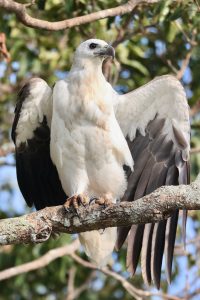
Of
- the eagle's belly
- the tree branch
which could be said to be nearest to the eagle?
the eagle's belly

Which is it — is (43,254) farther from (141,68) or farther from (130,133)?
(141,68)

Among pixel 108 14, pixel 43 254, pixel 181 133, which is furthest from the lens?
pixel 43 254

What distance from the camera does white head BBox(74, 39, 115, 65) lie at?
24.1 ft

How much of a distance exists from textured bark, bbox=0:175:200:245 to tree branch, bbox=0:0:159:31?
1772 mm

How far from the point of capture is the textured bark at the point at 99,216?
5363 mm

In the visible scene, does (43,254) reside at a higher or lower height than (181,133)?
lower

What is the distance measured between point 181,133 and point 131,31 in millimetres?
1549

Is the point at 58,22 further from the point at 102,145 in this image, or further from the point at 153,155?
the point at 153,155

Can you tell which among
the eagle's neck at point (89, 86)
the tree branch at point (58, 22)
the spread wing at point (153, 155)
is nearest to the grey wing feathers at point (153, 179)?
the spread wing at point (153, 155)

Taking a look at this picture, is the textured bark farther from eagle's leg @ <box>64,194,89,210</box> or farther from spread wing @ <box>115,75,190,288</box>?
spread wing @ <box>115,75,190,288</box>

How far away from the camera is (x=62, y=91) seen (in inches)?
284

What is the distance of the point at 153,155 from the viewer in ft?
25.8

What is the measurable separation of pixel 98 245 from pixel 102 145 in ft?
3.56

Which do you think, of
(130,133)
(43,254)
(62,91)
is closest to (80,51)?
(62,91)
